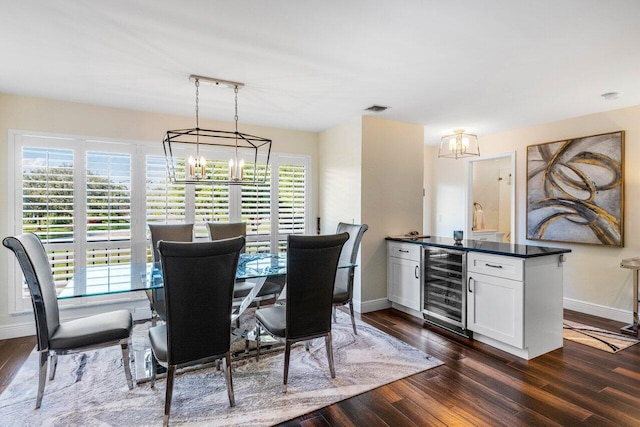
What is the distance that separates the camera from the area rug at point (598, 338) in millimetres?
3117

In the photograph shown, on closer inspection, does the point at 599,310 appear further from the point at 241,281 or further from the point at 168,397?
the point at 168,397

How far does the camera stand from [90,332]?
229 centimetres

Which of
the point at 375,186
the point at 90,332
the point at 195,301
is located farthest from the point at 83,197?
the point at 375,186

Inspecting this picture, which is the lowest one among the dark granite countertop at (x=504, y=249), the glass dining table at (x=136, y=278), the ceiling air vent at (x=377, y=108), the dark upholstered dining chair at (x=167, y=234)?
the glass dining table at (x=136, y=278)

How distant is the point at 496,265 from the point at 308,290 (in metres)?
1.81

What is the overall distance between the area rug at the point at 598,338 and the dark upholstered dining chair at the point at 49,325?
4031 mm

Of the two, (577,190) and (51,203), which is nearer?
(51,203)

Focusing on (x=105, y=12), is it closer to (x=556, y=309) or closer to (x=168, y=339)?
(x=168, y=339)

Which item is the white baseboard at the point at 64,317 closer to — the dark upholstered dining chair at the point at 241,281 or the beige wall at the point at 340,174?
the dark upholstered dining chair at the point at 241,281

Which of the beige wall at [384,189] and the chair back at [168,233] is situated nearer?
the chair back at [168,233]

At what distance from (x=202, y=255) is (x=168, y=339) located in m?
0.55

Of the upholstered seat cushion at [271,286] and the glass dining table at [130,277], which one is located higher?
the glass dining table at [130,277]

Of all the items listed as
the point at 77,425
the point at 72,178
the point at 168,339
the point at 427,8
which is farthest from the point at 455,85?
the point at 72,178

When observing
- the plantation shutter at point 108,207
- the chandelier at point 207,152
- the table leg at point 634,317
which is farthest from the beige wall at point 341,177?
the table leg at point 634,317
